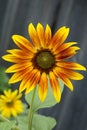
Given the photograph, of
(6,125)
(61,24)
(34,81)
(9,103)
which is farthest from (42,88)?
(61,24)

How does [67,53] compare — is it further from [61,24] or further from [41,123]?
[61,24]

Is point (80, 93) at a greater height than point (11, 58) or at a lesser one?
lesser

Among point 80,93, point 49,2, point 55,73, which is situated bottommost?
point 80,93

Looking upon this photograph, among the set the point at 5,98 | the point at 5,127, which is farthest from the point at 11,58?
the point at 5,98

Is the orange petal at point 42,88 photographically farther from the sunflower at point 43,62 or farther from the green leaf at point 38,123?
the green leaf at point 38,123

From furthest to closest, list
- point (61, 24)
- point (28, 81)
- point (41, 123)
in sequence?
point (61, 24), point (41, 123), point (28, 81)

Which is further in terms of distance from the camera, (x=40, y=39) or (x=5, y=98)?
(x=5, y=98)

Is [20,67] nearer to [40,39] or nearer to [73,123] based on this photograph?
[40,39]
